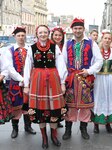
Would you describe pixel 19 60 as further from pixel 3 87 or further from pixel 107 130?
pixel 107 130

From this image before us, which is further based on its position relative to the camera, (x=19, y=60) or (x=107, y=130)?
(x=107, y=130)

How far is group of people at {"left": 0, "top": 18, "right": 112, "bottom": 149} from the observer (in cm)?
393

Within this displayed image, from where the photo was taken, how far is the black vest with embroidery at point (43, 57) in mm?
3924

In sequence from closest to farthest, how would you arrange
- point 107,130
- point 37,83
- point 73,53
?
point 37,83 → point 73,53 → point 107,130

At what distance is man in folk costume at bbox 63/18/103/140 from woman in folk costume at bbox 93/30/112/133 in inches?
7.5

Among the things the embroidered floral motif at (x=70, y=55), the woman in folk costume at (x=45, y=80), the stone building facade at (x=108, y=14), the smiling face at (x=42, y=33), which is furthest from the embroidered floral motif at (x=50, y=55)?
the stone building facade at (x=108, y=14)

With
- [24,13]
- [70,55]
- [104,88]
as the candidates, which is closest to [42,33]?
[70,55]

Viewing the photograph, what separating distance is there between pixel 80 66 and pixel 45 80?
58 centimetres

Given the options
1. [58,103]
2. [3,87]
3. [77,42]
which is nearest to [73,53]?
[77,42]

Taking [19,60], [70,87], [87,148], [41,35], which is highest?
[41,35]

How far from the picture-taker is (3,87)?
422 centimetres

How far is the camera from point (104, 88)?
4.45m

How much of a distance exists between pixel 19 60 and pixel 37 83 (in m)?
0.61

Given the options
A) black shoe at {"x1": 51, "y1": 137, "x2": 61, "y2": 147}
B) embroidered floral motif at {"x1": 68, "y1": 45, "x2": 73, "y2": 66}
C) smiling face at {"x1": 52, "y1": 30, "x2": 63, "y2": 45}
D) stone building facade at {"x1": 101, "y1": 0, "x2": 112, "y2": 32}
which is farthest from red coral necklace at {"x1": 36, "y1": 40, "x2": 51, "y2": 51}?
stone building facade at {"x1": 101, "y1": 0, "x2": 112, "y2": 32}
